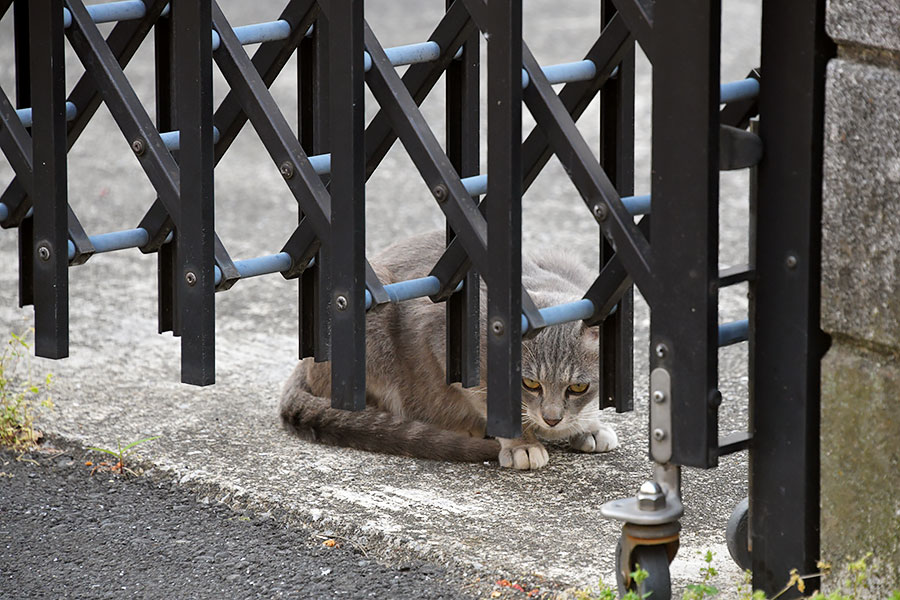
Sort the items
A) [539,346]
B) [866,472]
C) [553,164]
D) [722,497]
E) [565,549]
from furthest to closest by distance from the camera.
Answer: [553,164], [539,346], [722,497], [565,549], [866,472]

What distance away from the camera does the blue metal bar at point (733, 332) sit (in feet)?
6.90

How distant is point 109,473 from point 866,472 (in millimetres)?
1908

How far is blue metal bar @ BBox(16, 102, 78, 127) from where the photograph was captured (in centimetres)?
264

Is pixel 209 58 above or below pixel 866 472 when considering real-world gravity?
above

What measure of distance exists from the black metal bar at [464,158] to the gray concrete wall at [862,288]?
2.67ft

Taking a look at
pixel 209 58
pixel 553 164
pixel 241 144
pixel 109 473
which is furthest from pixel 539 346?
pixel 241 144

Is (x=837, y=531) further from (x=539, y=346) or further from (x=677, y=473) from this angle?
(x=539, y=346)

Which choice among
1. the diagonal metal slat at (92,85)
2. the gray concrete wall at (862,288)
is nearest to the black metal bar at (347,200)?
the diagonal metal slat at (92,85)

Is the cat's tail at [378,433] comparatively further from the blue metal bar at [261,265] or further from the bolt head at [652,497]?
the bolt head at [652,497]

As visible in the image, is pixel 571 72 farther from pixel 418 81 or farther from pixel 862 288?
pixel 862 288

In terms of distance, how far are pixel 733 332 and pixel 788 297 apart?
0.16 meters

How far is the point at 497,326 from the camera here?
7.13 ft

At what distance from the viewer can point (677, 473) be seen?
6.82ft

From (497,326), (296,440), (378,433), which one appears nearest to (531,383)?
(378,433)
